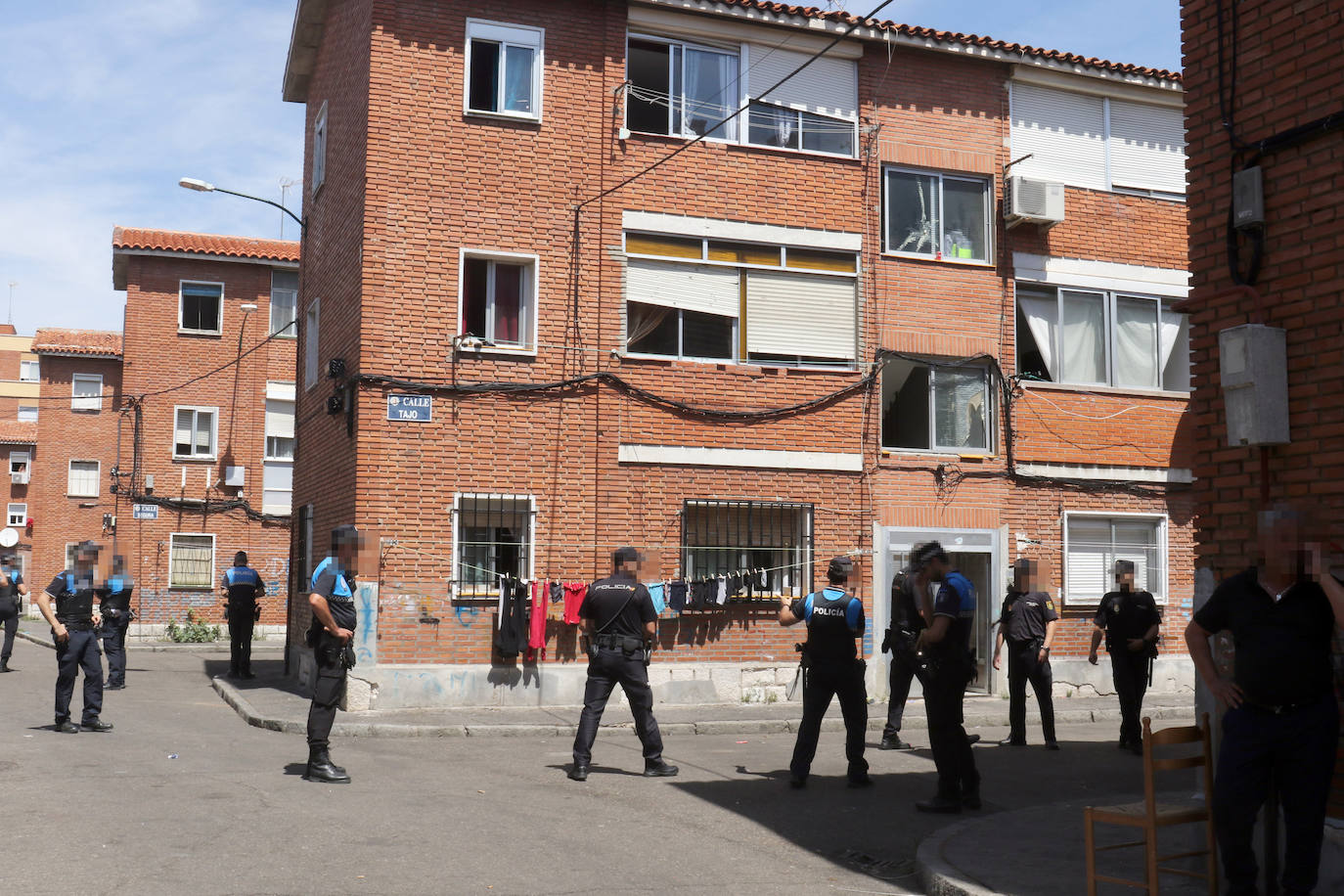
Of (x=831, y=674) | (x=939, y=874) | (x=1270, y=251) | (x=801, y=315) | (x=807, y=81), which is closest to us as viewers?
(x=1270, y=251)

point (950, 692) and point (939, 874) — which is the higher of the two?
point (950, 692)

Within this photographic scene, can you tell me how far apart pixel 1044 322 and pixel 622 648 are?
1031 cm

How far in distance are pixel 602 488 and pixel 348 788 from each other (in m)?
6.83

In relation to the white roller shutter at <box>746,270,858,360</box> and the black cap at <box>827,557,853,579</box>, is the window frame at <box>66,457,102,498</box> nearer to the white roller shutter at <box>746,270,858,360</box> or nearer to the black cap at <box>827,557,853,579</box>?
the white roller shutter at <box>746,270,858,360</box>

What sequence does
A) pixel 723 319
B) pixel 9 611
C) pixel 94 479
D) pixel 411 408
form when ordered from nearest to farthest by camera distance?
pixel 411 408 → pixel 723 319 → pixel 9 611 → pixel 94 479

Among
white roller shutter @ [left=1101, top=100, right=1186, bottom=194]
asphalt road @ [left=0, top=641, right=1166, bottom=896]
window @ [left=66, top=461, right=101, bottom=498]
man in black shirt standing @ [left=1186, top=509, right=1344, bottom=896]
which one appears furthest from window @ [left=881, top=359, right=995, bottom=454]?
window @ [left=66, top=461, right=101, bottom=498]

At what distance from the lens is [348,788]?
948cm

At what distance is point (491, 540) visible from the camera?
15.5m

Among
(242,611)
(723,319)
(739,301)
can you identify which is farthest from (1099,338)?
(242,611)

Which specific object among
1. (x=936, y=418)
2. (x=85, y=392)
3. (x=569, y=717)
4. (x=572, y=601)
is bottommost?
(x=569, y=717)

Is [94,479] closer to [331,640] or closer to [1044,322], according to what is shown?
[1044,322]

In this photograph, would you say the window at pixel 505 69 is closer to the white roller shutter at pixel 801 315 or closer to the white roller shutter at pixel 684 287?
the white roller shutter at pixel 684 287

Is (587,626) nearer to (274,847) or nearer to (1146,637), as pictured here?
(274,847)

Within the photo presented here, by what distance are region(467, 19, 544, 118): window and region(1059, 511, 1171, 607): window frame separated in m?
9.35
